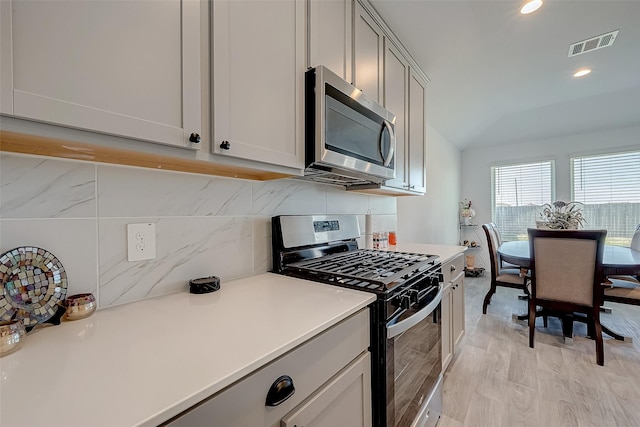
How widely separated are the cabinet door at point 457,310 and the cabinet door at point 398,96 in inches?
33.3

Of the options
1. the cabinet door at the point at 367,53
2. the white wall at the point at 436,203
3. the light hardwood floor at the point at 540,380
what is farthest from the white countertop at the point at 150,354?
the white wall at the point at 436,203

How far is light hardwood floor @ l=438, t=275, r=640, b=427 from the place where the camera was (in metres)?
1.56

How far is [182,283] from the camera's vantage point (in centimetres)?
104

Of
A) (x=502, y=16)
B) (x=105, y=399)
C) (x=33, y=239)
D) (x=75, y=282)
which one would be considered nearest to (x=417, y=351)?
(x=105, y=399)

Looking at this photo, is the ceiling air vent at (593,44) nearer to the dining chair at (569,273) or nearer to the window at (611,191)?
the dining chair at (569,273)

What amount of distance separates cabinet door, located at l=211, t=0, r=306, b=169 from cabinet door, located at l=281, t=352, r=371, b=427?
760 millimetres

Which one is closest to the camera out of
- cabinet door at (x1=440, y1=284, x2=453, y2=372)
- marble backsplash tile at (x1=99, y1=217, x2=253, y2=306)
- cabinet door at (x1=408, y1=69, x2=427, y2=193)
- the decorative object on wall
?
marble backsplash tile at (x1=99, y1=217, x2=253, y2=306)

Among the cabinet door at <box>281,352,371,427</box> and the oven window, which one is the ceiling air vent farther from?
the cabinet door at <box>281,352,371,427</box>

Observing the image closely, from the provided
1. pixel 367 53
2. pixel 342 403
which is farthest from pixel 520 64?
pixel 342 403

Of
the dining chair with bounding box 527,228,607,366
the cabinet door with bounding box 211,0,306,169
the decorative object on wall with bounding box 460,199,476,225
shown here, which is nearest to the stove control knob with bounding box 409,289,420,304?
the cabinet door with bounding box 211,0,306,169

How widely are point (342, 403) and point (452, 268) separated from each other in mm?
1403

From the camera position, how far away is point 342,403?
82 cm

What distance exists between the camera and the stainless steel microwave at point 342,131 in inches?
44.1

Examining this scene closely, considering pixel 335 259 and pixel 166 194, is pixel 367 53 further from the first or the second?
pixel 166 194
